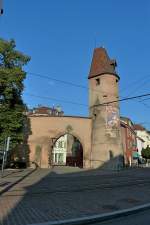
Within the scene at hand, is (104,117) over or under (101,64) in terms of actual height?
under

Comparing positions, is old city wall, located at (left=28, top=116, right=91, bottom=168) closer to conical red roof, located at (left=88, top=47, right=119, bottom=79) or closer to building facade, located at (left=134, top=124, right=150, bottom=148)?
conical red roof, located at (left=88, top=47, right=119, bottom=79)

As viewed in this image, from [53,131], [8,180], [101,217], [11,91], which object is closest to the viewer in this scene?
[101,217]

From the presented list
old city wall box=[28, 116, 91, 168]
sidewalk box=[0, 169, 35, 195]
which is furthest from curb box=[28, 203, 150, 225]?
old city wall box=[28, 116, 91, 168]

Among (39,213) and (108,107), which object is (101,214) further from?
(108,107)

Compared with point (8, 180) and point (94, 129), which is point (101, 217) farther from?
point (94, 129)

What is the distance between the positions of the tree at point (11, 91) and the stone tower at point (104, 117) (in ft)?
41.3

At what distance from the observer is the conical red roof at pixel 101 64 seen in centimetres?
4873

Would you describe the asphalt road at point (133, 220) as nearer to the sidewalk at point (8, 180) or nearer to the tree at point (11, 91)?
the sidewalk at point (8, 180)

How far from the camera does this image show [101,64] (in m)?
49.5

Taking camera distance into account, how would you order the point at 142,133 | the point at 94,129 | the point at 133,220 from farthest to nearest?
the point at 142,133
the point at 94,129
the point at 133,220

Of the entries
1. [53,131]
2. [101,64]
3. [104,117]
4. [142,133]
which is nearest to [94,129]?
[104,117]

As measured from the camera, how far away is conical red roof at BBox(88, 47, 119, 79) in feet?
160

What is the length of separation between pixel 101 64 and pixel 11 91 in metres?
19.2

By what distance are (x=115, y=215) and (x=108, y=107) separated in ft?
120
